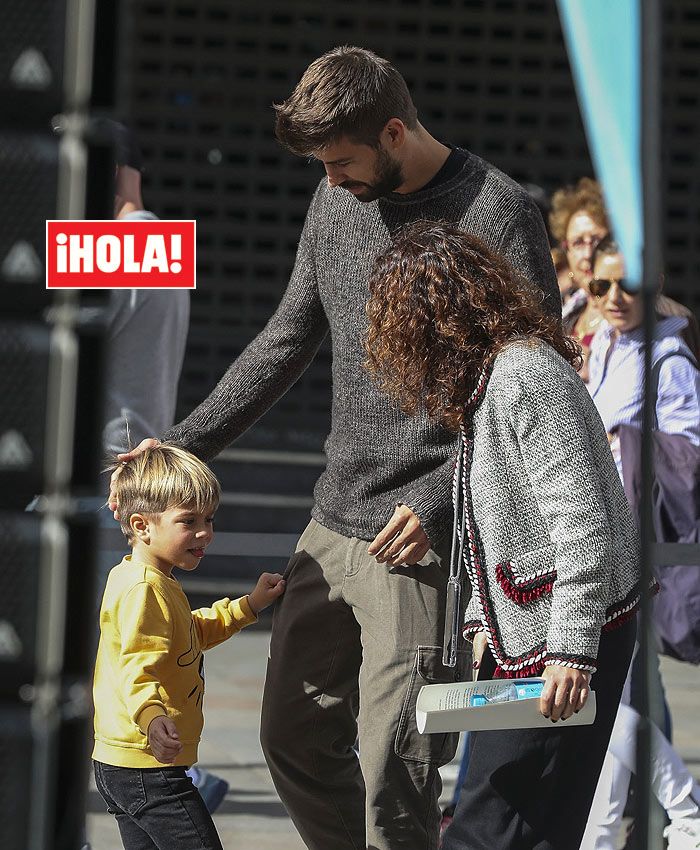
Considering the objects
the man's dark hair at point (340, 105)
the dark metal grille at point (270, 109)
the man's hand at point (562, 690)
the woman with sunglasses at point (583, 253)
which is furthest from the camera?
the dark metal grille at point (270, 109)

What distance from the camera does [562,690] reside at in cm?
257

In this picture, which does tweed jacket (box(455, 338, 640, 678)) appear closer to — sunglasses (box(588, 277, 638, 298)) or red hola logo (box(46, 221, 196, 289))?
red hola logo (box(46, 221, 196, 289))

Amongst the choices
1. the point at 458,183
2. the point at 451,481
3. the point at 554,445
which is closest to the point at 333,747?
the point at 451,481

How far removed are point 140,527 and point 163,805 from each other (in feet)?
1.78

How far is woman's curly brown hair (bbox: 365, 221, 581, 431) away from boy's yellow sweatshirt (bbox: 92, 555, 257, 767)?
0.63 meters

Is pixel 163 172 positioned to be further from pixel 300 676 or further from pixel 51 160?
pixel 51 160

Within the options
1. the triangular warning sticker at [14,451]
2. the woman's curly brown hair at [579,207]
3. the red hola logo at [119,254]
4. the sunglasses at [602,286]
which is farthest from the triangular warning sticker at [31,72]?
the woman's curly brown hair at [579,207]

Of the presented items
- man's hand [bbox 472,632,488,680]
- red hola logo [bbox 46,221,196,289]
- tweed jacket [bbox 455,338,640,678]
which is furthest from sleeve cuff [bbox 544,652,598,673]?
red hola logo [bbox 46,221,196,289]

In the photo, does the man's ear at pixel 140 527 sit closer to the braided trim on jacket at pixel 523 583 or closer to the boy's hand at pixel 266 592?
the boy's hand at pixel 266 592

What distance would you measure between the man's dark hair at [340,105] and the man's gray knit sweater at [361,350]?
18cm

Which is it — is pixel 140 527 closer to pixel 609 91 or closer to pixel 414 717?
pixel 414 717

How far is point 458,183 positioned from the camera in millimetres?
3070

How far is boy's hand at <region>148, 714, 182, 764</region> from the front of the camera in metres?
2.83

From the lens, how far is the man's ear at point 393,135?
9.87 ft
